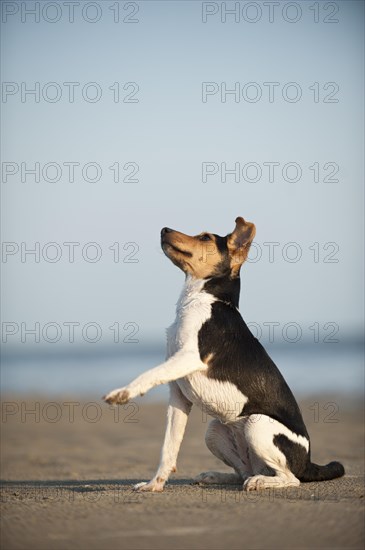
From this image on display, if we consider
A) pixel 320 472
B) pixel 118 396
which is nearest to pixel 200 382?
pixel 118 396

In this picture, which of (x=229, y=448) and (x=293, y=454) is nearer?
(x=293, y=454)

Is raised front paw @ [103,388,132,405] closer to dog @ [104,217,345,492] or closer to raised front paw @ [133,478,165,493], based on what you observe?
dog @ [104,217,345,492]

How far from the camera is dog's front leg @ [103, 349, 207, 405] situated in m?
7.05

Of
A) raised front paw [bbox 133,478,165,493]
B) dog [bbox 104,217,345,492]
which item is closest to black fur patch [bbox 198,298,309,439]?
dog [bbox 104,217,345,492]

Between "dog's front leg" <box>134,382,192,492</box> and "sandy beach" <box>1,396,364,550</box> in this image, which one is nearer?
"sandy beach" <box>1,396,364,550</box>

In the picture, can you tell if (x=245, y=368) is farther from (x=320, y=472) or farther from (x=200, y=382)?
(x=320, y=472)

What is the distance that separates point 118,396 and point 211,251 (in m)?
1.62

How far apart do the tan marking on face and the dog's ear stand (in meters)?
0.13

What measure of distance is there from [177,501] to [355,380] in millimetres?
19487

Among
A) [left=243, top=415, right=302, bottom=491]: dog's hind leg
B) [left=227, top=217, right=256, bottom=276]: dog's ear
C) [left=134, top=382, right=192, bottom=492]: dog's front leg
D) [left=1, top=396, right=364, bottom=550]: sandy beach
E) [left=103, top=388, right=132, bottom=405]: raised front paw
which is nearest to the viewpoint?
[left=1, top=396, right=364, bottom=550]: sandy beach

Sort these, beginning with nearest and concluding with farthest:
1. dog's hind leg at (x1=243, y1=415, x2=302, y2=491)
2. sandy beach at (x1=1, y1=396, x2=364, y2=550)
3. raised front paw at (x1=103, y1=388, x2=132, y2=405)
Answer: sandy beach at (x1=1, y1=396, x2=364, y2=550), raised front paw at (x1=103, y1=388, x2=132, y2=405), dog's hind leg at (x1=243, y1=415, x2=302, y2=491)

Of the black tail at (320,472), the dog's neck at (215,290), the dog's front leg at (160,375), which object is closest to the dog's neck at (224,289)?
the dog's neck at (215,290)

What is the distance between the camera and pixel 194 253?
795 cm

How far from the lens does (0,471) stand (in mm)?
11234
